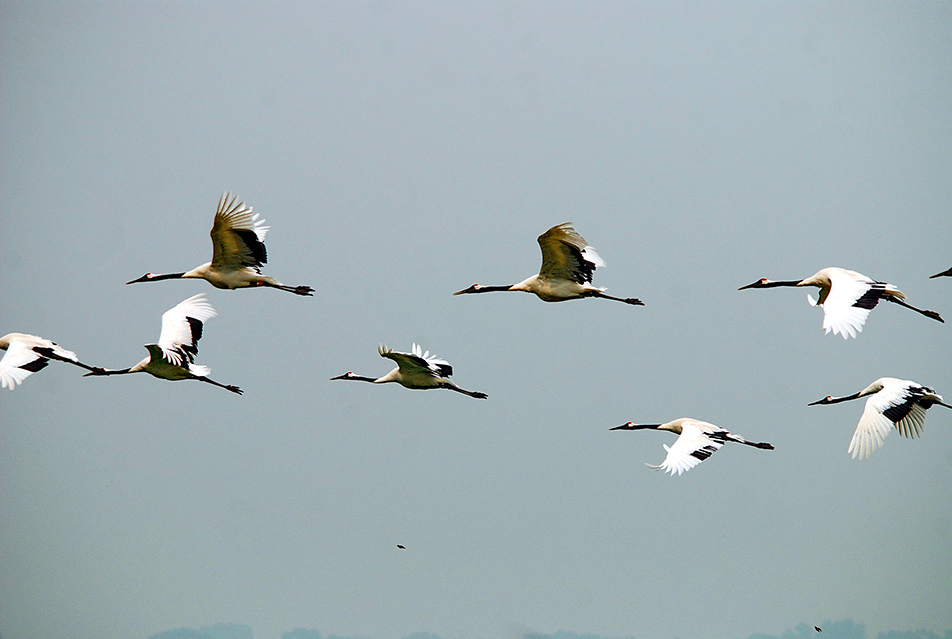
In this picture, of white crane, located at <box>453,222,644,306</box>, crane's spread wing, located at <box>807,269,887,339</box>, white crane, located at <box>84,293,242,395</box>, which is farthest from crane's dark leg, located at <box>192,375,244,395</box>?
crane's spread wing, located at <box>807,269,887,339</box>

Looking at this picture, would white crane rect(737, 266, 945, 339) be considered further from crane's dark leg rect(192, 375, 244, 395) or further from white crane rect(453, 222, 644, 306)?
crane's dark leg rect(192, 375, 244, 395)

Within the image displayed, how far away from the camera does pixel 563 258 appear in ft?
81.8

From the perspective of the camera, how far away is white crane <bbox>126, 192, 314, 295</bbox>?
25547mm

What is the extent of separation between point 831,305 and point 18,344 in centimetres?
2018

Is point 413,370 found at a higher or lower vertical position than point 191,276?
lower

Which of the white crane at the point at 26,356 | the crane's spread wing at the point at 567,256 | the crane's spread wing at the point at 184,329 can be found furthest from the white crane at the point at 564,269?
the white crane at the point at 26,356

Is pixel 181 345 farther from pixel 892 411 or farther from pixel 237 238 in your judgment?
pixel 892 411

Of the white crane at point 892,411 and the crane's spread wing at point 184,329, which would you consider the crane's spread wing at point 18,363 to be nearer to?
the crane's spread wing at point 184,329

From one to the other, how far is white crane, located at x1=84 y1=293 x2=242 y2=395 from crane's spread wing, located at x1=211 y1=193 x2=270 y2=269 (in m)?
2.16

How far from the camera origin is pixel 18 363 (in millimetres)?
27609

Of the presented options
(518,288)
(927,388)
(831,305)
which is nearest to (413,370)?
(518,288)

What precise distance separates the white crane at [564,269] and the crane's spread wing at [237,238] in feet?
21.0

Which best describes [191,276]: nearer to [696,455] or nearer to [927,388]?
[696,455]

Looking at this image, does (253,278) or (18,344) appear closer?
(253,278)
